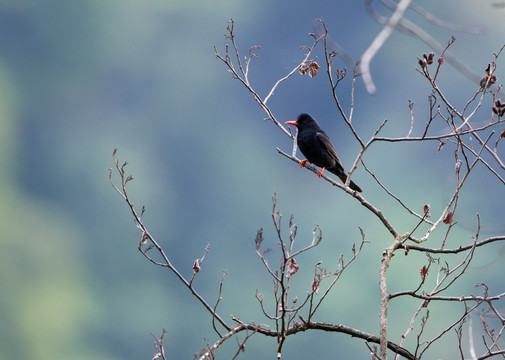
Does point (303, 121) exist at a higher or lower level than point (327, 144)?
higher

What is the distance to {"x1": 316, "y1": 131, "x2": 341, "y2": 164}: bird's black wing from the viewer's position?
5.21 meters

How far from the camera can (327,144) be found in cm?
529

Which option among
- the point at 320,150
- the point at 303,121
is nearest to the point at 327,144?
the point at 320,150

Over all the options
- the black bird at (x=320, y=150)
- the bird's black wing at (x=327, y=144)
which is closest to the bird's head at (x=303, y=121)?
the black bird at (x=320, y=150)

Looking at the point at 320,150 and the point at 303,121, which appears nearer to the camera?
the point at 320,150

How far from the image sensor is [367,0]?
1.66 metres

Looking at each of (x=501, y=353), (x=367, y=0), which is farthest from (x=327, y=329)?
(x=367, y=0)

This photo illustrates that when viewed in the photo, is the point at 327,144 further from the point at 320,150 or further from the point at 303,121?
the point at 303,121

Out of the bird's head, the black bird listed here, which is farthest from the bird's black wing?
the bird's head

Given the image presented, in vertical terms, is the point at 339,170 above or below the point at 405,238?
above

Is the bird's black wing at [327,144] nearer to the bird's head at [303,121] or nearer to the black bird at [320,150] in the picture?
the black bird at [320,150]

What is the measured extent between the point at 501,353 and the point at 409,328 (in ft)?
1.54

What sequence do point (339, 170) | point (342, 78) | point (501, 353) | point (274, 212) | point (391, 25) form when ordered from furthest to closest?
point (339, 170) < point (342, 78) < point (501, 353) < point (274, 212) < point (391, 25)

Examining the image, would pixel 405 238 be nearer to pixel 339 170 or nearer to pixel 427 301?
pixel 427 301
